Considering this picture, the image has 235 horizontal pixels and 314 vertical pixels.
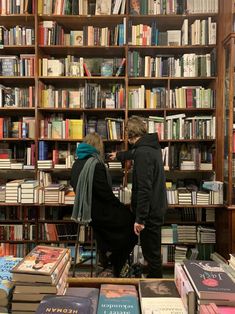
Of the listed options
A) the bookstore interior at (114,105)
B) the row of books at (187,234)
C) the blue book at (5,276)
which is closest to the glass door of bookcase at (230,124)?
the bookstore interior at (114,105)

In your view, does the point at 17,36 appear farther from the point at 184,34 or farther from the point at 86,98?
the point at 184,34

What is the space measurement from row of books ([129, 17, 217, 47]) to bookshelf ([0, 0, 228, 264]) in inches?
0.4

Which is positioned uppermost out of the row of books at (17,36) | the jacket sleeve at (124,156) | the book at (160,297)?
the row of books at (17,36)

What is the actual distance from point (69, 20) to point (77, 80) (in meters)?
0.69

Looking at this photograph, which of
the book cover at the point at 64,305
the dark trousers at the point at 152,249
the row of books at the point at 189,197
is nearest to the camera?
the book cover at the point at 64,305

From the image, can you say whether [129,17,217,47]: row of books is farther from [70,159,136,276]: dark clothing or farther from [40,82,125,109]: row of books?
[70,159,136,276]: dark clothing

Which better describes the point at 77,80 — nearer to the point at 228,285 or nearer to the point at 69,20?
the point at 69,20

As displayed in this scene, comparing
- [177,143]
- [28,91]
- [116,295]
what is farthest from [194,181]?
[116,295]

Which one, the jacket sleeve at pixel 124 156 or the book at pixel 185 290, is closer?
the book at pixel 185 290

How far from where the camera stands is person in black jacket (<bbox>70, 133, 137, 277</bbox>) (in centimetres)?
270

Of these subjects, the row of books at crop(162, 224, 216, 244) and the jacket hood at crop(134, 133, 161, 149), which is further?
the row of books at crop(162, 224, 216, 244)

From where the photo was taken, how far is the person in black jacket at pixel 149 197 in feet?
8.46

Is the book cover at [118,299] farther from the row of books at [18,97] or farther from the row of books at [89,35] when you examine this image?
the row of books at [89,35]

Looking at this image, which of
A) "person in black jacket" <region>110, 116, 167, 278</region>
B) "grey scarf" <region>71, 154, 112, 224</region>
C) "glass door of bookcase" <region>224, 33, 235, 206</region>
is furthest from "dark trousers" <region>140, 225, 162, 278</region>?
"glass door of bookcase" <region>224, 33, 235, 206</region>
